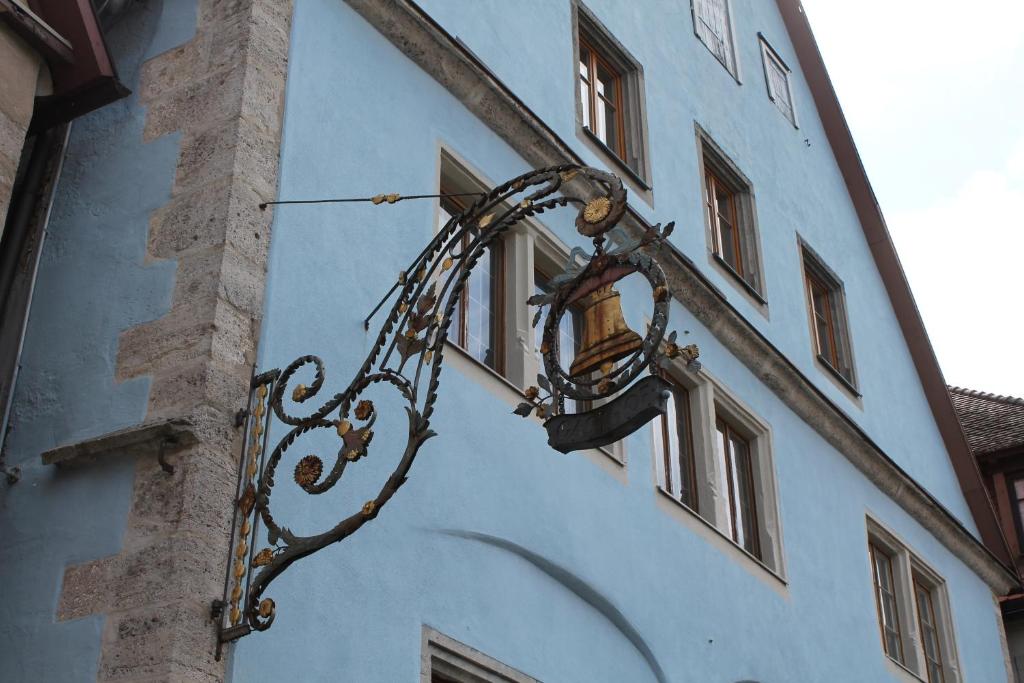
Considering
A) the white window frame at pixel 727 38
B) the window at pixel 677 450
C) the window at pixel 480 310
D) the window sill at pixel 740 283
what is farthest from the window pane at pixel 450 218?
the white window frame at pixel 727 38

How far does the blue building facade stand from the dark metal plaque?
1.36 meters

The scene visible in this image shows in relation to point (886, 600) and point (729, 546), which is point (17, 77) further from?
point (886, 600)

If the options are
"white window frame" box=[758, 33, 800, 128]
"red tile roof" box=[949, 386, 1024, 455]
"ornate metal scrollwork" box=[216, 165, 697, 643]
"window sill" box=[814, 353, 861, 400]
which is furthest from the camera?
"red tile roof" box=[949, 386, 1024, 455]

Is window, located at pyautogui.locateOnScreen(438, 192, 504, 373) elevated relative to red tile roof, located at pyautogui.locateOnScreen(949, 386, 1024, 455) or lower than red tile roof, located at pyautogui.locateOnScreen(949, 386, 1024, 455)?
lower

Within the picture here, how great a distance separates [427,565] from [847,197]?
9.79 meters

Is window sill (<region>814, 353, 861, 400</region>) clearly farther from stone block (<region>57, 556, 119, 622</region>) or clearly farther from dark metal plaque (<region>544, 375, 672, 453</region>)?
stone block (<region>57, 556, 119, 622</region>)

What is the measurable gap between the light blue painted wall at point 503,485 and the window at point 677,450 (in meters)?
0.40

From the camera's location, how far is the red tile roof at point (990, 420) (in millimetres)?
19141

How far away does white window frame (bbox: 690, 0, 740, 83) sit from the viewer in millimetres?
14172

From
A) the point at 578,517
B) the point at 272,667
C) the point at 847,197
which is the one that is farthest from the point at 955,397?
the point at 272,667

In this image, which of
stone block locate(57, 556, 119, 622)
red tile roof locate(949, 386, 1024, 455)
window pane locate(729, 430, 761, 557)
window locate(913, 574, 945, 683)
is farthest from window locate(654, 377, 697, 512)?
red tile roof locate(949, 386, 1024, 455)

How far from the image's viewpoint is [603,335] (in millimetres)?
6309

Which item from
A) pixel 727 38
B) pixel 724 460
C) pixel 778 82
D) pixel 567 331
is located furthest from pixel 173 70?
pixel 778 82

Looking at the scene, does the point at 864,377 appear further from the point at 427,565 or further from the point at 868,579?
the point at 427,565
